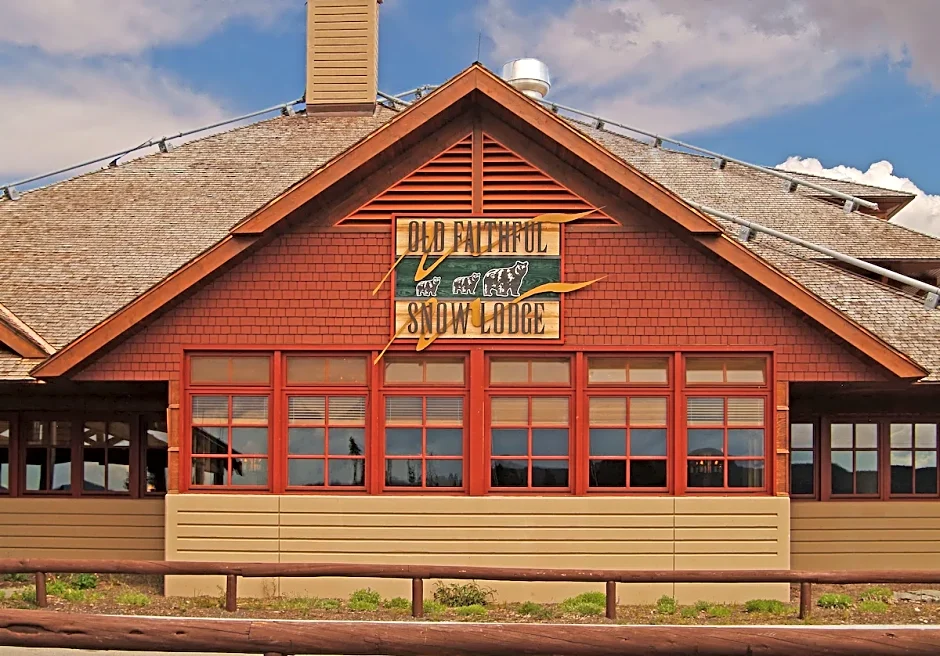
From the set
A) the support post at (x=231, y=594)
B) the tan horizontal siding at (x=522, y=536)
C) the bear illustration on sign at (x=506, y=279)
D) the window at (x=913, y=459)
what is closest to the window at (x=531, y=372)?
Answer: the bear illustration on sign at (x=506, y=279)

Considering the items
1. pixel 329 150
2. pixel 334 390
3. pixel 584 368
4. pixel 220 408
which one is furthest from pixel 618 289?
pixel 329 150

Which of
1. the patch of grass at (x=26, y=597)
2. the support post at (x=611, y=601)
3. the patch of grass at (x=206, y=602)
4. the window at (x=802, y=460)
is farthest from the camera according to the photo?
the window at (x=802, y=460)

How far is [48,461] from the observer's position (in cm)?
1576

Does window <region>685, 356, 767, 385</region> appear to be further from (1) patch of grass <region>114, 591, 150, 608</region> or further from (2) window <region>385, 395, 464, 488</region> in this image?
(1) patch of grass <region>114, 591, 150, 608</region>

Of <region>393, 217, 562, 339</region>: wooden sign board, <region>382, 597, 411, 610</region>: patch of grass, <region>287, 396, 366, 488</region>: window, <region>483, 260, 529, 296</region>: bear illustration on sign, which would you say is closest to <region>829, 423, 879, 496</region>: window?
<region>393, 217, 562, 339</region>: wooden sign board

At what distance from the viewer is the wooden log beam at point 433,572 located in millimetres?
10891

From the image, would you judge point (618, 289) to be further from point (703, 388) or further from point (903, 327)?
point (903, 327)

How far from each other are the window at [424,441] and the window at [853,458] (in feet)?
19.7

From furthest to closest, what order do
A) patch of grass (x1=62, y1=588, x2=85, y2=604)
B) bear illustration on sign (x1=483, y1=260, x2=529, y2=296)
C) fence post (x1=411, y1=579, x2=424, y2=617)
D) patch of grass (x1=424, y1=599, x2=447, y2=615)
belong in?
bear illustration on sign (x1=483, y1=260, x2=529, y2=296) → patch of grass (x1=62, y1=588, x2=85, y2=604) → patch of grass (x1=424, y1=599, x2=447, y2=615) → fence post (x1=411, y1=579, x2=424, y2=617)

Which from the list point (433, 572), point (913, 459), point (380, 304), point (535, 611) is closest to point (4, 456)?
point (380, 304)

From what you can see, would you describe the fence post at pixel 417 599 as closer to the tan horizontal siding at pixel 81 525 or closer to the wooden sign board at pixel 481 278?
the wooden sign board at pixel 481 278

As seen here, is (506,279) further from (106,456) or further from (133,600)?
(106,456)

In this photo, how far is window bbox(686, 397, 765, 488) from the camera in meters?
13.8

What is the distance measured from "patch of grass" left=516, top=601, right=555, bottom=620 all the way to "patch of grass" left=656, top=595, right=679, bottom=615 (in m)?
1.41
